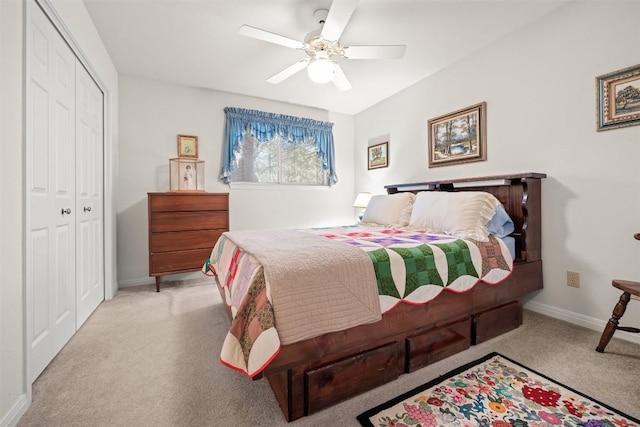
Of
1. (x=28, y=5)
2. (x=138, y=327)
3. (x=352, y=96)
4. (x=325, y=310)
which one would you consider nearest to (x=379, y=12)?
(x=352, y=96)

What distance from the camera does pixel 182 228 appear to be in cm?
305

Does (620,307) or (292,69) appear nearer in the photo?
(620,307)

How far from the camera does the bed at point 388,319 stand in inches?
44.7

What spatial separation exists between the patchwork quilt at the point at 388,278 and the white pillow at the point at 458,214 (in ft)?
0.51

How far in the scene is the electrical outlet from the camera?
7.00ft

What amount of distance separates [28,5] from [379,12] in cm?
219

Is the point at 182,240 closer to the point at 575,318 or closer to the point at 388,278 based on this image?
the point at 388,278

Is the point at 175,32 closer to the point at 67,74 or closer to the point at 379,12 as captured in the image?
the point at 67,74

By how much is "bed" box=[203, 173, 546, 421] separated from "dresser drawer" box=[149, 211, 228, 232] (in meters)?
0.90

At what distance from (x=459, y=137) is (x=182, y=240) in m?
3.28

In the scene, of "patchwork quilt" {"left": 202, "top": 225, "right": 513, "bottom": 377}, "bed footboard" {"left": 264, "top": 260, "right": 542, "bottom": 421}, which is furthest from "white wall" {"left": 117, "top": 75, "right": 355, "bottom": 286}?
"bed footboard" {"left": 264, "top": 260, "right": 542, "bottom": 421}

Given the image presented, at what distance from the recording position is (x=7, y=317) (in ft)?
3.82

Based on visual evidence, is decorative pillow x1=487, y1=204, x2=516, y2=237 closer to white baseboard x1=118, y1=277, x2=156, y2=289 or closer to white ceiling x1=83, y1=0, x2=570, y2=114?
white ceiling x1=83, y1=0, x2=570, y2=114

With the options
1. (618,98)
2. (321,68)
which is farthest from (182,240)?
(618,98)
